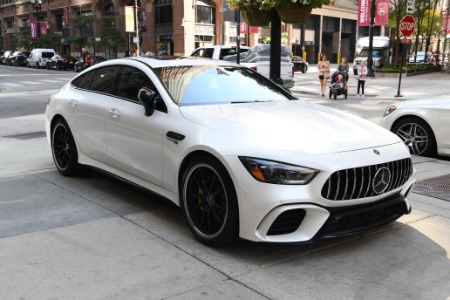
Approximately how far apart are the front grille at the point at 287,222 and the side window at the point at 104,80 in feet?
9.02

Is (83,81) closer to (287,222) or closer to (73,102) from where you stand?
(73,102)

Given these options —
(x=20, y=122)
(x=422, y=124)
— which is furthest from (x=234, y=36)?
(x=422, y=124)

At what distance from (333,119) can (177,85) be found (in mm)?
1547

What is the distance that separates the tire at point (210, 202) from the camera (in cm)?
364

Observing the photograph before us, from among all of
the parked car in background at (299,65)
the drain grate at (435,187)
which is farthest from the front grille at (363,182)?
the parked car in background at (299,65)

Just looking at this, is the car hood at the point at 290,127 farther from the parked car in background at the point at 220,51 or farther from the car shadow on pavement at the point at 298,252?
the parked car in background at the point at 220,51

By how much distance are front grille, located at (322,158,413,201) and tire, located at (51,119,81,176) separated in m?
3.60

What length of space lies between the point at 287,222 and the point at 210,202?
69cm

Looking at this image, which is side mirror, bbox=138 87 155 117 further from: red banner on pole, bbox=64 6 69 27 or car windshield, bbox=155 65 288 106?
red banner on pole, bbox=64 6 69 27

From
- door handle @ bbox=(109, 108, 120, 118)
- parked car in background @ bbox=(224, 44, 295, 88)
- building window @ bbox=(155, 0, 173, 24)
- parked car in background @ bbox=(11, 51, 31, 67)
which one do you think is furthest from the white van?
door handle @ bbox=(109, 108, 120, 118)

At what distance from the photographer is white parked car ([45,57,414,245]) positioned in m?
3.45

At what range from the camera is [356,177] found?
3553mm

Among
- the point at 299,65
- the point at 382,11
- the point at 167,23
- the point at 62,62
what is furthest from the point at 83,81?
the point at 167,23

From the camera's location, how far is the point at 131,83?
506cm
